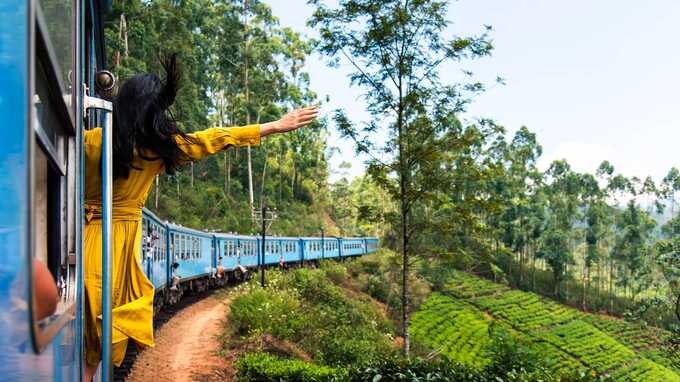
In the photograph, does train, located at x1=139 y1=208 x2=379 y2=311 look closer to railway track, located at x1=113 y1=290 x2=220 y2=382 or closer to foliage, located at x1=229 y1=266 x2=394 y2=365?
railway track, located at x1=113 y1=290 x2=220 y2=382

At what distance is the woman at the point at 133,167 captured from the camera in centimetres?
153

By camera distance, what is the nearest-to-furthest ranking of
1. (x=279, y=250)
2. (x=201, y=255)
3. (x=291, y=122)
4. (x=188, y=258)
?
(x=291, y=122)
(x=188, y=258)
(x=201, y=255)
(x=279, y=250)

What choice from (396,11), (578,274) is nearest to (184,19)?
(396,11)

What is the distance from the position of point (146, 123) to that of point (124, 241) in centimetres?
30

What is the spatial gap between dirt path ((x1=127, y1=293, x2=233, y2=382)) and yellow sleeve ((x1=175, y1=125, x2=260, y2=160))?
6.43 m

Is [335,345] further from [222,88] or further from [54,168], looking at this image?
[222,88]

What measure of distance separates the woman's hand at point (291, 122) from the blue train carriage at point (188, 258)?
30.8ft

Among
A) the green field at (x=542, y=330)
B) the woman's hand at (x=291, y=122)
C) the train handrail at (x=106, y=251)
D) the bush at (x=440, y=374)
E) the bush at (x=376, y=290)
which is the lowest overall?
the green field at (x=542, y=330)

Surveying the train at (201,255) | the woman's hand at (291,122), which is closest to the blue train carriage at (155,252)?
the train at (201,255)

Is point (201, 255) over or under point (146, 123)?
under

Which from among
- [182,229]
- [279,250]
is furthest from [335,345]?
[279,250]

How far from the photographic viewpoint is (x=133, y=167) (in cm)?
160

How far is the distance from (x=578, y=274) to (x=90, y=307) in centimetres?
5962

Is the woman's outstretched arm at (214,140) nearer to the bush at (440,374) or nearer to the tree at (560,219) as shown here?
the bush at (440,374)
